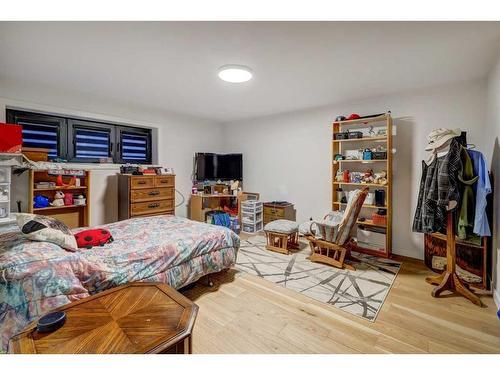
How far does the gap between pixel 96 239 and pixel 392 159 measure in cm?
374

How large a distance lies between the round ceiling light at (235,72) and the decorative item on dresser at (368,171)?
1.74 metres

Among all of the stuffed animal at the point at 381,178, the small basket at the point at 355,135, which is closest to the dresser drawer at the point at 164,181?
the small basket at the point at 355,135

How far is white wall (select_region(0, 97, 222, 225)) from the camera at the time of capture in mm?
3281

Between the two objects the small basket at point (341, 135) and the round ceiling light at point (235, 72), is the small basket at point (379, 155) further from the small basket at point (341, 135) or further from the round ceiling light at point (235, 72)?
the round ceiling light at point (235, 72)

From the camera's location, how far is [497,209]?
7.32 feet

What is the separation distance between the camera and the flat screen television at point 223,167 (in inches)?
195

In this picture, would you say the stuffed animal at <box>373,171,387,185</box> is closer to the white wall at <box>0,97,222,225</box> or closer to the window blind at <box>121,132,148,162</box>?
the white wall at <box>0,97,222,225</box>

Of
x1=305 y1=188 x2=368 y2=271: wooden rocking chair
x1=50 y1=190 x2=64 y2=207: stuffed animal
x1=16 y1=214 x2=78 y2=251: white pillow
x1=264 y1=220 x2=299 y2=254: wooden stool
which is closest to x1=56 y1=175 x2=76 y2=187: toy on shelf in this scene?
x1=50 y1=190 x2=64 y2=207: stuffed animal

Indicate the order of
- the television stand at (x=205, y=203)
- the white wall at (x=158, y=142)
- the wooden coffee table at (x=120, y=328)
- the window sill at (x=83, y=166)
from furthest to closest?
1. the television stand at (x=205, y=203)
2. the white wall at (x=158, y=142)
3. the window sill at (x=83, y=166)
4. the wooden coffee table at (x=120, y=328)

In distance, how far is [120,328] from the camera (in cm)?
104

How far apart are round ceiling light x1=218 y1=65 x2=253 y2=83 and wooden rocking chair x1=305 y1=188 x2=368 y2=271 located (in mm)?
1899

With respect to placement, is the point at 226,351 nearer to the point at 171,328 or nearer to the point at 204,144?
the point at 171,328

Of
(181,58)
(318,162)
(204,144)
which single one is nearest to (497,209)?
(318,162)

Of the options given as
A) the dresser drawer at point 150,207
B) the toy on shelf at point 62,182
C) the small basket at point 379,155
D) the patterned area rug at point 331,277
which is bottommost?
the patterned area rug at point 331,277
